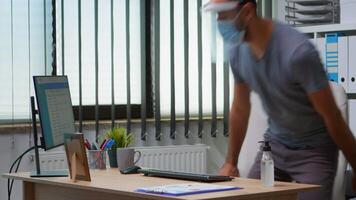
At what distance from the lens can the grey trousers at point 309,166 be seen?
2203mm

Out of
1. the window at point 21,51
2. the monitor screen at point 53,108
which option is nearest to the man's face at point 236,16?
the monitor screen at point 53,108

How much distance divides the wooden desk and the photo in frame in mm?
29

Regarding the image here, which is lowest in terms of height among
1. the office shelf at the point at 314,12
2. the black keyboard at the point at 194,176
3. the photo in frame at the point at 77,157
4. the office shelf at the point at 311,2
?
the black keyboard at the point at 194,176

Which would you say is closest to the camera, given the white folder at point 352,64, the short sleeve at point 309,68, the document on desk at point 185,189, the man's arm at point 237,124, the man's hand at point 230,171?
the document on desk at point 185,189

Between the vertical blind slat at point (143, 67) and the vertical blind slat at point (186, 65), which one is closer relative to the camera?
the vertical blind slat at point (143, 67)

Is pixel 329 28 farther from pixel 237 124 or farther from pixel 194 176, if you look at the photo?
pixel 194 176

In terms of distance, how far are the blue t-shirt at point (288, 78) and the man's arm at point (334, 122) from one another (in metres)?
0.02

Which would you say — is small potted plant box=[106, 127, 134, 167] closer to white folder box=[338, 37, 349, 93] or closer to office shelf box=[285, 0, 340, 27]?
white folder box=[338, 37, 349, 93]

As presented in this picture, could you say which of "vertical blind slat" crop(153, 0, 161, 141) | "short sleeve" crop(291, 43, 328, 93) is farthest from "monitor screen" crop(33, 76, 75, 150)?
"vertical blind slat" crop(153, 0, 161, 141)

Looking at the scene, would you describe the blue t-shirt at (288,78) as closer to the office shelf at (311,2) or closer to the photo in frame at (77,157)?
the photo in frame at (77,157)

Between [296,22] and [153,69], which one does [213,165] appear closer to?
[153,69]

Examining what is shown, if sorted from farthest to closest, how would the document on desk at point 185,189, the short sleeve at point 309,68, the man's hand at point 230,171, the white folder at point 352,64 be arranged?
the white folder at point 352,64 < the man's hand at point 230,171 < the short sleeve at point 309,68 < the document on desk at point 185,189

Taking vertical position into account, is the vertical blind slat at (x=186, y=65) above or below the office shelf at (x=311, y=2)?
below

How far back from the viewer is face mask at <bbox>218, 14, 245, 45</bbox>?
201cm
